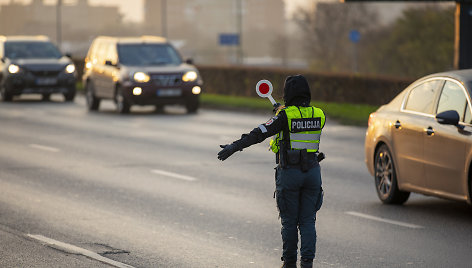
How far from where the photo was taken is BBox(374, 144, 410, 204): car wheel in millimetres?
12359

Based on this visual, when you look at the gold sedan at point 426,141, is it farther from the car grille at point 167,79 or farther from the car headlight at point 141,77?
the car headlight at point 141,77

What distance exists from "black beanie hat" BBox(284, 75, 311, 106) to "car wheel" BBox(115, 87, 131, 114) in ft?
69.5

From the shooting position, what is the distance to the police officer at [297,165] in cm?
786

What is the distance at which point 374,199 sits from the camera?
42.4ft

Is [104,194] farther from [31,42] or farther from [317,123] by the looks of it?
[31,42]

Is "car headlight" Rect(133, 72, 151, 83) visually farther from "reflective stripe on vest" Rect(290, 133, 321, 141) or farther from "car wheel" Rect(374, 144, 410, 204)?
"reflective stripe on vest" Rect(290, 133, 321, 141)

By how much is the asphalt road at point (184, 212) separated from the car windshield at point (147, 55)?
8.86 meters

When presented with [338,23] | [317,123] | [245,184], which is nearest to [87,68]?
[245,184]

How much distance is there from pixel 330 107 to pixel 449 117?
1828 cm

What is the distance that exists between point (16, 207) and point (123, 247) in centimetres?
275

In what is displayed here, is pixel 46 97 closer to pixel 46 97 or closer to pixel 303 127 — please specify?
pixel 46 97

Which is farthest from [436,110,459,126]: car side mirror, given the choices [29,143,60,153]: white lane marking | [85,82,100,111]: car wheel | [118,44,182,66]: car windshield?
[85,82,100,111]: car wheel

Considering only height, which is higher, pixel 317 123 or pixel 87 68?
pixel 317 123

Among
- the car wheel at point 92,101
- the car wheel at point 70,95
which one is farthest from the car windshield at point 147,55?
the car wheel at point 70,95
